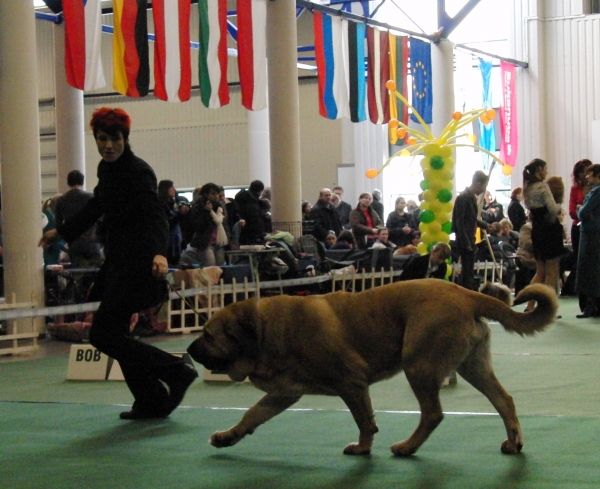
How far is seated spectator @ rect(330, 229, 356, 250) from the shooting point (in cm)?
1540

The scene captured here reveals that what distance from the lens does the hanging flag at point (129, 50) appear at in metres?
11.6

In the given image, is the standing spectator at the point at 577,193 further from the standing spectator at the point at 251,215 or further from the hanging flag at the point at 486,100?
the hanging flag at the point at 486,100

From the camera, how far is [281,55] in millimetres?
14219

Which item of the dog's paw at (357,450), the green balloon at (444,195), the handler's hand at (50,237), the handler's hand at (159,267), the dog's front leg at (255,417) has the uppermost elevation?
the green balloon at (444,195)

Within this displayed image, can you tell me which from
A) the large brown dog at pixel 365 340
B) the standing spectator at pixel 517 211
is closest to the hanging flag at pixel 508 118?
the standing spectator at pixel 517 211

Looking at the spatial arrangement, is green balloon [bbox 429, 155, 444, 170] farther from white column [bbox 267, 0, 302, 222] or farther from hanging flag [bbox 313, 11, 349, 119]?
hanging flag [bbox 313, 11, 349, 119]

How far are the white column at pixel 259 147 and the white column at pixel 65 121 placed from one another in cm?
886

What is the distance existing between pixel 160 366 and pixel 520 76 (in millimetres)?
20100

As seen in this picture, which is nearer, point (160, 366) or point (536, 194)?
point (160, 366)

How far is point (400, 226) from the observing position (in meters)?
17.2

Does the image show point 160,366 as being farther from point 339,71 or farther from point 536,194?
point 339,71

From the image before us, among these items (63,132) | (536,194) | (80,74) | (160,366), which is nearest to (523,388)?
(160,366)

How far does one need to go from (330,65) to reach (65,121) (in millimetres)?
4604

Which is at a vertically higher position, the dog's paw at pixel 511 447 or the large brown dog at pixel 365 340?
the large brown dog at pixel 365 340
